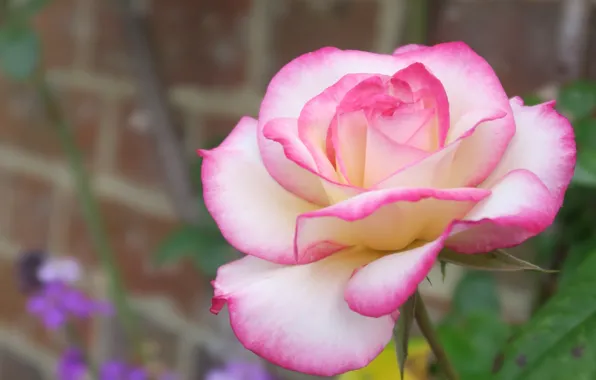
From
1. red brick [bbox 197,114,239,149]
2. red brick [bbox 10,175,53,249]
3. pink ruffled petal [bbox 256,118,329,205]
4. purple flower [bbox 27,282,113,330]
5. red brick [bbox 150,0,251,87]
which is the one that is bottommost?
red brick [bbox 10,175,53,249]

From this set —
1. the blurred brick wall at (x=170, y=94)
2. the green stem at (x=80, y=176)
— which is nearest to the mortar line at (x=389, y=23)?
the blurred brick wall at (x=170, y=94)

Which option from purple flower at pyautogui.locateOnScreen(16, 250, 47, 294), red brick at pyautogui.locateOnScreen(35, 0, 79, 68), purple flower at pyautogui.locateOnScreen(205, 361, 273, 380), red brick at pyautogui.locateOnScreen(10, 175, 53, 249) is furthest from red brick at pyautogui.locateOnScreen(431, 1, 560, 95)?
red brick at pyautogui.locateOnScreen(10, 175, 53, 249)

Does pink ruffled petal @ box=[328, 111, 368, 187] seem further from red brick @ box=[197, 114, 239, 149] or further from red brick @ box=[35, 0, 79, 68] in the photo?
red brick @ box=[35, 0, 79, 68]

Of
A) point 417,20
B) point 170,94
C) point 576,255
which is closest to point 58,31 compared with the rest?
point 170,94

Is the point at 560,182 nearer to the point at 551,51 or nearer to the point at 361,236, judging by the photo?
the point at 361,236

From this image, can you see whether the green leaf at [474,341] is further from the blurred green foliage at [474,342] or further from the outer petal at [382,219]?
the outer petal at [382,219]
